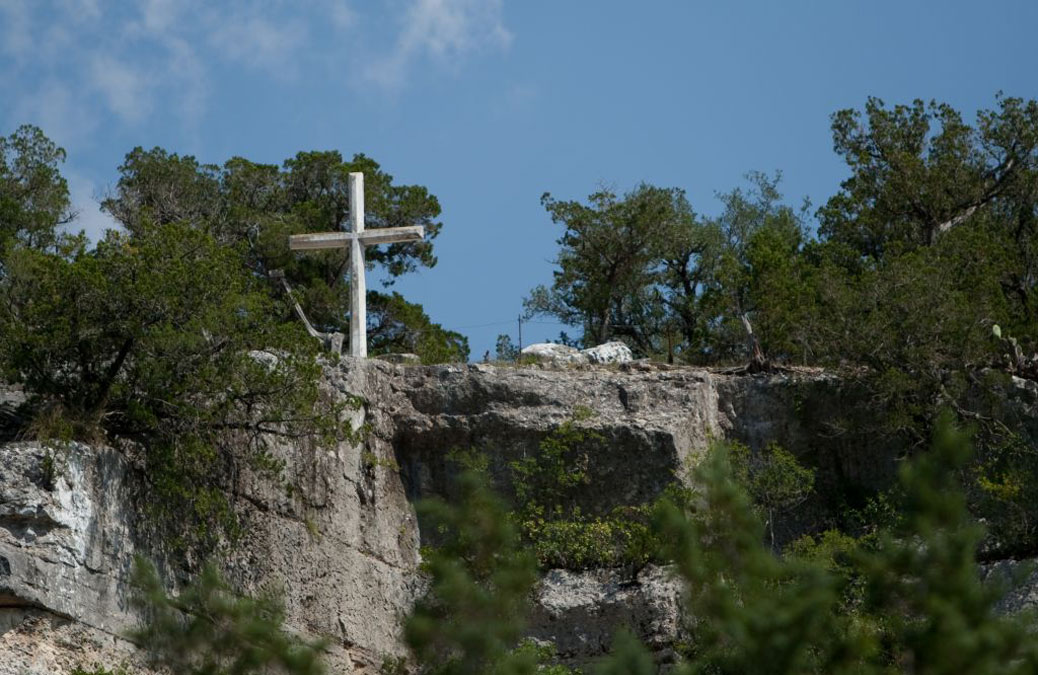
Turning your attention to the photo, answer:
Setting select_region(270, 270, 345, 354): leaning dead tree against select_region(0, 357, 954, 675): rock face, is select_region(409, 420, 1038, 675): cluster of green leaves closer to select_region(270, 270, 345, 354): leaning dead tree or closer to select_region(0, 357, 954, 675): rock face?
select_region(0, 357, 954, 675): rock face

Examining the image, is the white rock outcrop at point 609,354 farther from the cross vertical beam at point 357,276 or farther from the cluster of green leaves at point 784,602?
the cluster of green leaves at point 784,602

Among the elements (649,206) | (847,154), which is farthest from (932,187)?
(649,206)

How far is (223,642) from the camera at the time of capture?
1543 centimetres

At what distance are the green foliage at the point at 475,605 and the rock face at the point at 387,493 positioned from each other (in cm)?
499

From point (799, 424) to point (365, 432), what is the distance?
20.7 feet

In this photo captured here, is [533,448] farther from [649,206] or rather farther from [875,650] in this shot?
[875,650]

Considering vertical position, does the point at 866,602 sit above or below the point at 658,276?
below

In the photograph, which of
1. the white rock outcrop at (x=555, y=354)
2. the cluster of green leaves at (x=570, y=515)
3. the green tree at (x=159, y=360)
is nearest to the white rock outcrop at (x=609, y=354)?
the white rock outcrop at (x=555, y=354)

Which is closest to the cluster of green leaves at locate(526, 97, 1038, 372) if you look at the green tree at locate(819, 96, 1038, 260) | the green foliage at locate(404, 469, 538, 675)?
the green tree at locate(819, 96, 1038, 260)

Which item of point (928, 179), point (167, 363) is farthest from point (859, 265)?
point (167, 363)

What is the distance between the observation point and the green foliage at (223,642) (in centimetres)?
1502

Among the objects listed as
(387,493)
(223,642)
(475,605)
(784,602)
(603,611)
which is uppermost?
(387,493)

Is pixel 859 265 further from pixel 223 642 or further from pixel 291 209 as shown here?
pixel 223 642

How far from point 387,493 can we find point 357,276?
4.18 meters
